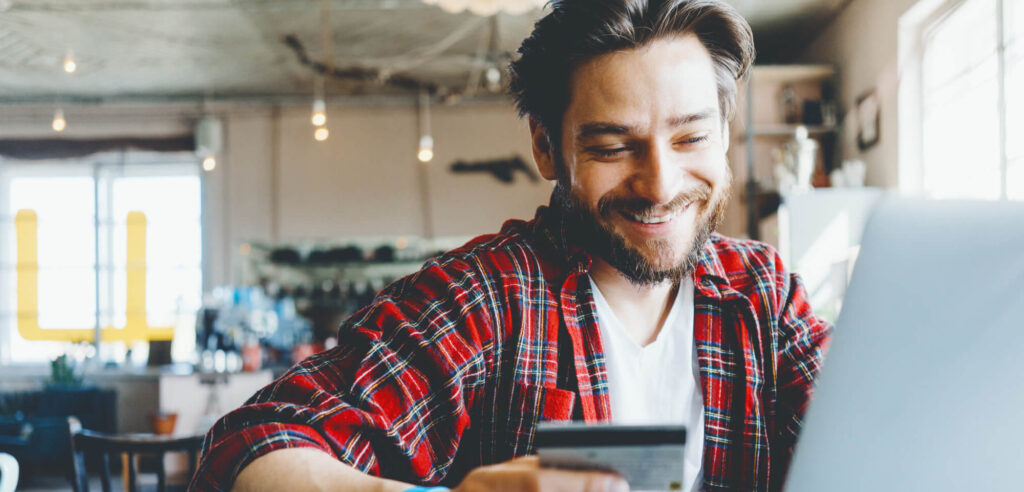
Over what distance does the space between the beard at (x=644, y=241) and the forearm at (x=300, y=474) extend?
465mm

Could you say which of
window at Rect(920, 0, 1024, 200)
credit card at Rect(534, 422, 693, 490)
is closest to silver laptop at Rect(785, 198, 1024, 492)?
credit card at Rect(534, 422, 693, 490)

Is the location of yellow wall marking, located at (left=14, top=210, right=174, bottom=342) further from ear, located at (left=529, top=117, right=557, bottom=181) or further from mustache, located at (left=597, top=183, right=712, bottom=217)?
mustache, located at (left=597, top=183, right=712, bottom=217)

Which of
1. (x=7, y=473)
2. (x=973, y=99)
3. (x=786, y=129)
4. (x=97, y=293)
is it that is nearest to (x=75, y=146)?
(x=97, y=293)

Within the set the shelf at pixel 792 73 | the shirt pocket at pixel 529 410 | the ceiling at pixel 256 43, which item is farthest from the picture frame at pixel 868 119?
the shirt pocket at pixel 529 410

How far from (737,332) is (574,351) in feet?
0.82

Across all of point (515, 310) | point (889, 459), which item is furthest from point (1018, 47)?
point (889, 459)

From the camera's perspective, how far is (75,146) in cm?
823

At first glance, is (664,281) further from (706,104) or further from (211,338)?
(211,338)

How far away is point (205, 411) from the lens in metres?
5.41

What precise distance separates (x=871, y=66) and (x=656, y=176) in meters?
4.39

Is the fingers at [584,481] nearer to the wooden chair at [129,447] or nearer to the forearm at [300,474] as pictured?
the forearm at [300,474]

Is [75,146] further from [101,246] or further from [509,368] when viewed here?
[509,368]

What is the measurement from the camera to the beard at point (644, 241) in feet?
3.43

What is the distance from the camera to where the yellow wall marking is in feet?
27.0
